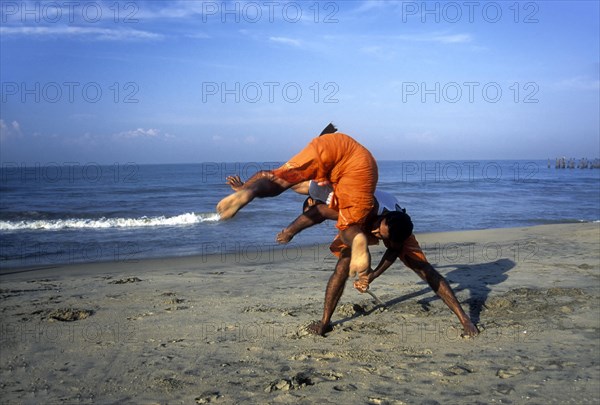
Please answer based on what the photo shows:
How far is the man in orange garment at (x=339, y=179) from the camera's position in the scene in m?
3.77

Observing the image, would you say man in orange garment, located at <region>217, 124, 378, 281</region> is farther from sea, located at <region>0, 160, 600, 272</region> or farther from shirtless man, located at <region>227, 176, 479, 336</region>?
sea, located at <region>0, 160, 600, 272</region>

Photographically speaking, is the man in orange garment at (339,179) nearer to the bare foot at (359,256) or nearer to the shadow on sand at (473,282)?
the bare foot at (359,256)

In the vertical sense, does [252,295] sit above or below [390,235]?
below

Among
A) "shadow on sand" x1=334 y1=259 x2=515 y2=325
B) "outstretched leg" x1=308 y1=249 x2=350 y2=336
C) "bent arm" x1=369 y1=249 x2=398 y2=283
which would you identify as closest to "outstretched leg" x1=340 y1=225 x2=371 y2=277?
"outstretched leg" x1=308 y1=249 x2=350 y2=336

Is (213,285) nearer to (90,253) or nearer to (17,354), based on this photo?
(17,354)

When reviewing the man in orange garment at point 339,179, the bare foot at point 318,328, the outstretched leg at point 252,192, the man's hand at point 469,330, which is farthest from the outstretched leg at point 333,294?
the outstretched leg at point 252,192

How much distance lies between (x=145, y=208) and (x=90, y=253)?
1270 cm

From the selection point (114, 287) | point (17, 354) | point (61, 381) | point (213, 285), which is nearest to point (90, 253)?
point (114, 287)

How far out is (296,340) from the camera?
5844 millimetres

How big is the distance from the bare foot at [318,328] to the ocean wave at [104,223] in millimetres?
15391

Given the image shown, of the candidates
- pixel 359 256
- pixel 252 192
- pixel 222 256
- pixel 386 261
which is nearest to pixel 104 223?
pixel 222 256

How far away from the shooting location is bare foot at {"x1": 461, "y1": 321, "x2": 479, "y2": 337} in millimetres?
5858

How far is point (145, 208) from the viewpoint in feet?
87.9

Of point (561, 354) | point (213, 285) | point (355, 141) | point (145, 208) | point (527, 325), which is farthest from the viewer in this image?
point (145, 208)
